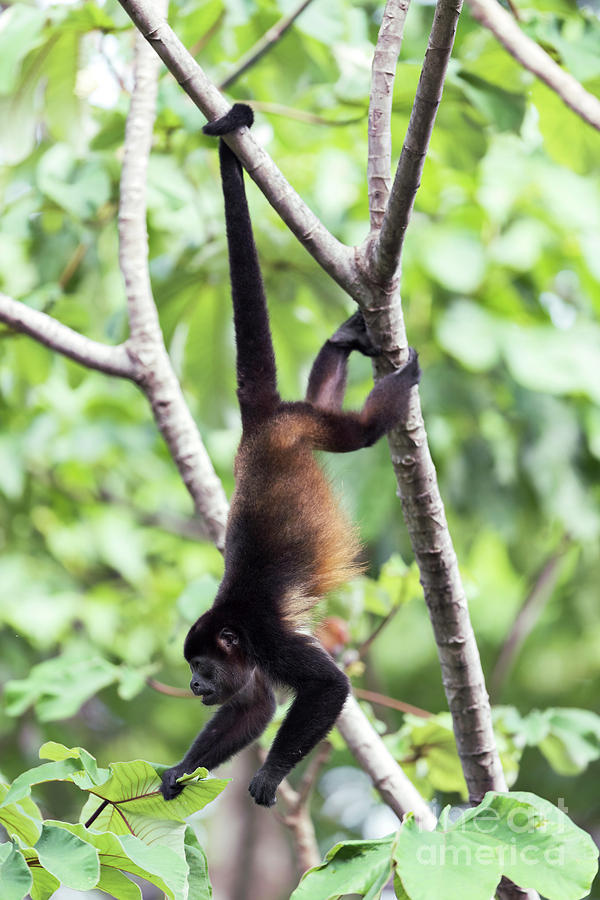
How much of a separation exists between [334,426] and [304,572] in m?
0.49

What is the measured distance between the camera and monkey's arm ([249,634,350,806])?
274 cm

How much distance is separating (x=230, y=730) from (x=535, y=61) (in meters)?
2.31

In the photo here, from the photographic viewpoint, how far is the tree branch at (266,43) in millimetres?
3359

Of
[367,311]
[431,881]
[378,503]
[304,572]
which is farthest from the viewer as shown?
[378,503]

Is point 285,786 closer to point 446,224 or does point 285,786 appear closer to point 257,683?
point 257,683

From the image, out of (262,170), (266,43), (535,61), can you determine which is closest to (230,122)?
(262,170)

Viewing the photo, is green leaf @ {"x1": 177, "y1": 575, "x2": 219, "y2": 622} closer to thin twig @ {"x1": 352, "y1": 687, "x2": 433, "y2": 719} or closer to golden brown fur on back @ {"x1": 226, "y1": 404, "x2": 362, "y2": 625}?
golden brown fur on back @ {"x1": 226, "y1": 404, "x2": 362, "y2": 625}

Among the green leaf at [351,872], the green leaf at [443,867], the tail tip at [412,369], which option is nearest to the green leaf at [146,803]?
the green leaf at [351,872]

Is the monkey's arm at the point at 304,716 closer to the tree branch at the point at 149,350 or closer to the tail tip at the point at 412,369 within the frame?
the tree branch at the point at 149,350

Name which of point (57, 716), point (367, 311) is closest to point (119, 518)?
point (57, 716)

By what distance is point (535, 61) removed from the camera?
2.88 metres

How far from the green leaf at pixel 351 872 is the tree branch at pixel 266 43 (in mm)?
2745

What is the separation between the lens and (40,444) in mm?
5461

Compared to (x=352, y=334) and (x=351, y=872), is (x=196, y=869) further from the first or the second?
(x=352, y=334)
